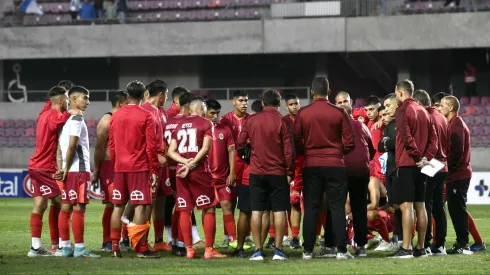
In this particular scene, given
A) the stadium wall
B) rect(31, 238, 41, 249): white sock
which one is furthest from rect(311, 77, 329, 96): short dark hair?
the stadium wall

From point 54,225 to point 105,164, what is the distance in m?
1.27

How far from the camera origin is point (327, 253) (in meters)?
13.2

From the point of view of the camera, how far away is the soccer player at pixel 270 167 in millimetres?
12672

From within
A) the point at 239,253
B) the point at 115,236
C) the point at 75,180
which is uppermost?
the point at 75,180

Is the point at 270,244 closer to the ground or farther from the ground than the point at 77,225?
closer to the ground

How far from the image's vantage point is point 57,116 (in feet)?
43.8

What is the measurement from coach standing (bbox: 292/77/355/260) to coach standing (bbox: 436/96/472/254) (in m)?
2.17

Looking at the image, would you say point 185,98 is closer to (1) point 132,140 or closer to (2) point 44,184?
(1) point 132,140

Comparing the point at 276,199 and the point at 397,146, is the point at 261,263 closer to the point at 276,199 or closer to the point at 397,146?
the point at 276,199

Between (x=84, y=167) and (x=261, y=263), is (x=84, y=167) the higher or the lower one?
the higher one

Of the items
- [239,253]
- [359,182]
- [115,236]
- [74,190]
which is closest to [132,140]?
[74,190]

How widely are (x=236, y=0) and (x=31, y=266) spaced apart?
94.4 ft

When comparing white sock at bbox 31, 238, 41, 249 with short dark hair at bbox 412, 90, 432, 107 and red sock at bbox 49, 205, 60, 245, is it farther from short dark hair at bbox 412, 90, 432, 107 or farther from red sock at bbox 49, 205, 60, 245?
short dark hair at bbox 412, 90, 432, 107

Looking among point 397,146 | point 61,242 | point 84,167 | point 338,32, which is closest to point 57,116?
point 84,167
